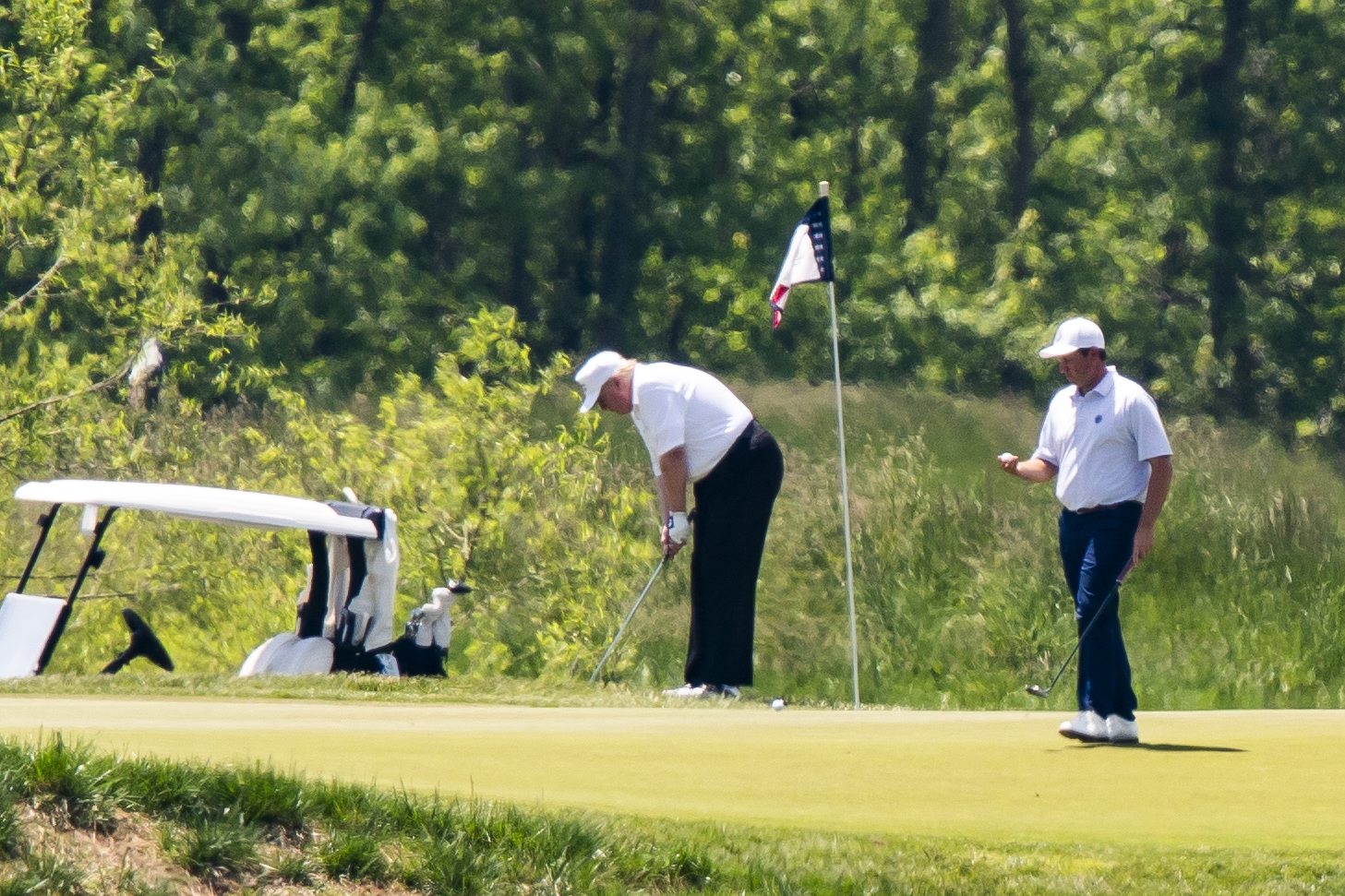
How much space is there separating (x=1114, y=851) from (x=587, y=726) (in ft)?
9.86

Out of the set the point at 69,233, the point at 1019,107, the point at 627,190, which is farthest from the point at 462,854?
the point at 1019,107

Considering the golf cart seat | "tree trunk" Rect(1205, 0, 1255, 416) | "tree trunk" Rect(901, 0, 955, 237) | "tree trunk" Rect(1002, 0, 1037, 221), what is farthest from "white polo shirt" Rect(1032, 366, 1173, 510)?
"tree trunk" Rect(901, 0, 955, 237)

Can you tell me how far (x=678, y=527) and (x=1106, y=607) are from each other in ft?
9.64

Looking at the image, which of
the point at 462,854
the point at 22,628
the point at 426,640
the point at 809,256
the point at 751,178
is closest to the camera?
the point at 462,854

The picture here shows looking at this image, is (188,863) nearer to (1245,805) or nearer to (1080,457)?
(1245,805)

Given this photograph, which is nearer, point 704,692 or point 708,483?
point 704,692

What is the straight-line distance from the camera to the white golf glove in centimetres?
1139

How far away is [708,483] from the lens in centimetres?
1152

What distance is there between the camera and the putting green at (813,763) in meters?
6.75

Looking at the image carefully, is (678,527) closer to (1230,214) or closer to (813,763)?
(813,763)

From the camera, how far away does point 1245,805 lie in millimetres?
7152

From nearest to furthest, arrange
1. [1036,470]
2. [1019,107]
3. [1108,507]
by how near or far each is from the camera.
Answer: [1108,507] → [1036,470] → [1019,107]

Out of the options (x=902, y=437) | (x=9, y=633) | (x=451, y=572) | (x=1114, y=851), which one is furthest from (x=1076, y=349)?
(x=902, y=437)

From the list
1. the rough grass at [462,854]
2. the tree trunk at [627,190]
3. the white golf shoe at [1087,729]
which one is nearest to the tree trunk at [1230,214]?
the tree trunk at [627,190]
